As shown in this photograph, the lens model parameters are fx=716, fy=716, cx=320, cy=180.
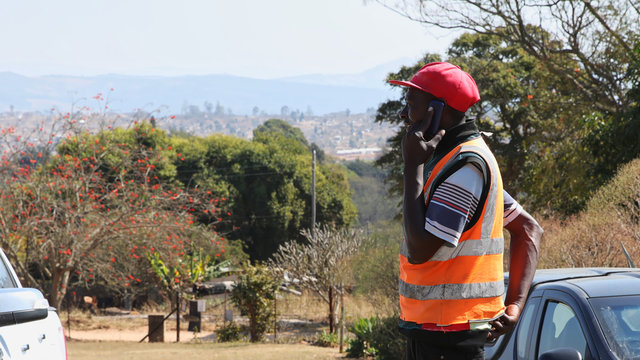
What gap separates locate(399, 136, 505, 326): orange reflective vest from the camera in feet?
7.79

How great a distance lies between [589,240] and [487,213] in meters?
8.13

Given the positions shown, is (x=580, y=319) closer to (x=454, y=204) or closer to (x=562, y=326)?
(x=562, y=326)

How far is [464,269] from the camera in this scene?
238 centimetres

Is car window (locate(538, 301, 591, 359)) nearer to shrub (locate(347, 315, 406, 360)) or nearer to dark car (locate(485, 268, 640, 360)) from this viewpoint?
dark car (locate(485, 268, 640, 360))

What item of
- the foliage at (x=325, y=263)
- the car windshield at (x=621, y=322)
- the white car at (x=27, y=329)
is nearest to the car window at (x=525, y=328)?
the car windshield at (x=621, y=322)

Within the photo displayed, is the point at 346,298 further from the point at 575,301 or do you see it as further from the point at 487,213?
the point at 487,213

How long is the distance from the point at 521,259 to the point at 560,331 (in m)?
1.55

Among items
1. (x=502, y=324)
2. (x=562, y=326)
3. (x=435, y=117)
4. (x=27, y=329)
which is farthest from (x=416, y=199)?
(x=27, y=329)

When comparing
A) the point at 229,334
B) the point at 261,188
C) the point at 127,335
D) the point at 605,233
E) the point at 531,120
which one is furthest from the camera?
the point at 261,188

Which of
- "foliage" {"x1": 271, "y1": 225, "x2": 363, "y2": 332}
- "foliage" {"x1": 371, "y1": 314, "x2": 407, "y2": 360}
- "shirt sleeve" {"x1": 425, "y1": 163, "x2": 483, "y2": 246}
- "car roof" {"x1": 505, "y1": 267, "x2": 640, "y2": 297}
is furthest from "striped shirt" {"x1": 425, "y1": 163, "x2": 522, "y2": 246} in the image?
"foliage" {"x1": 271, "y1": 225, "x2": 363, "y2": 332}

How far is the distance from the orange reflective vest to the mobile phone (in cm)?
10

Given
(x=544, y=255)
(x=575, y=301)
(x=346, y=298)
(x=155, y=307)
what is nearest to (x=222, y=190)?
(x=155, y=307)

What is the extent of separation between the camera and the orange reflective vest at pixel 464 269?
2373mm

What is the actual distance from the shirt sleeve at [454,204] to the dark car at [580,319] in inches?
62.7
